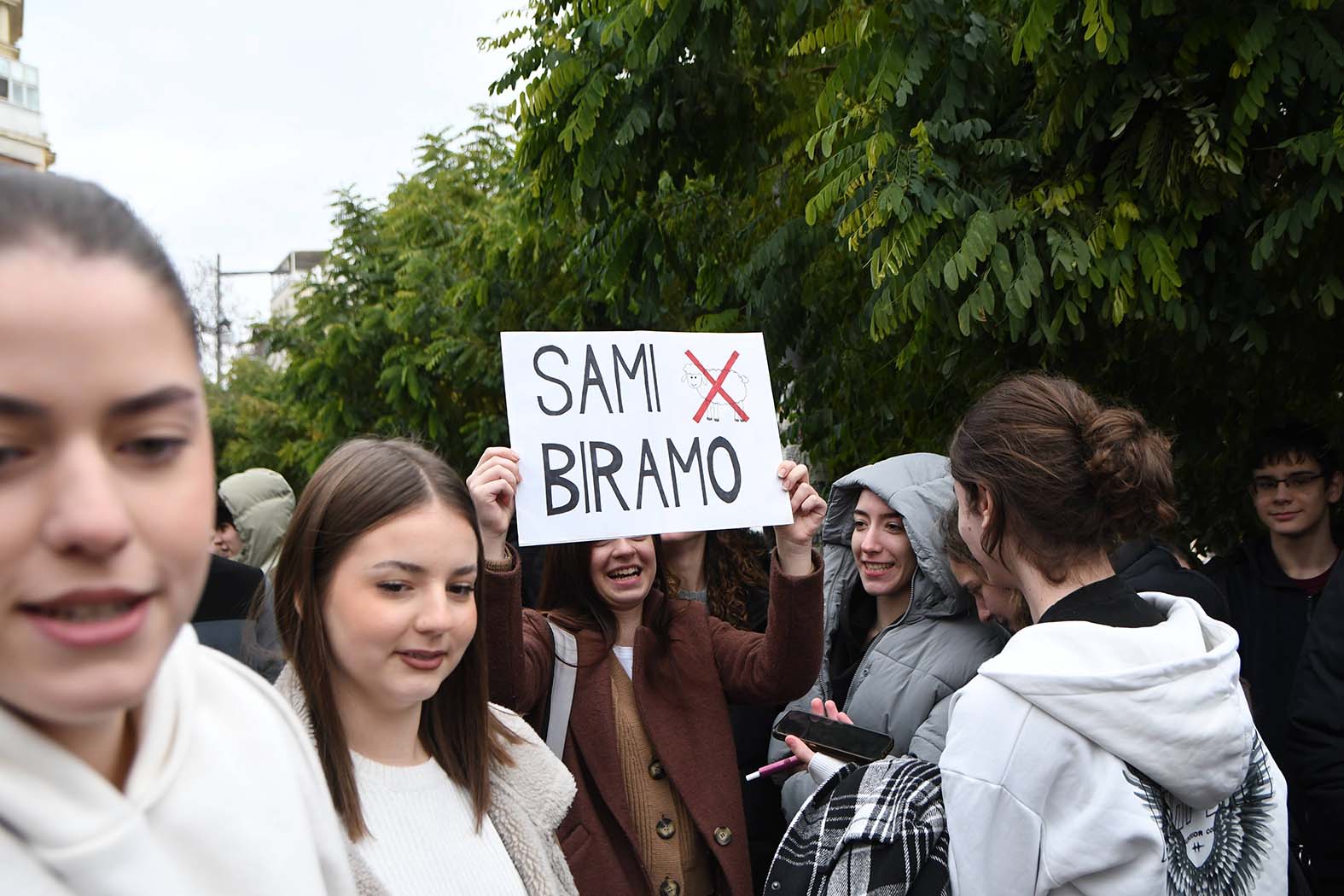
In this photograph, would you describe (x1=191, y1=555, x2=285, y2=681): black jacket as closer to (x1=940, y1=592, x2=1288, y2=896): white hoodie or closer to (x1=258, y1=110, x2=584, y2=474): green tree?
(x1=940, y1=592, x2=1288, y2=896): white hoodie

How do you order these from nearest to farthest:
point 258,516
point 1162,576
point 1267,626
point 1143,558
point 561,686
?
point 561,686, point 1162,576, point 1143,558, point 1267,626, point 258,516

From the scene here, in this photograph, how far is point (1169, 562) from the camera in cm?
390

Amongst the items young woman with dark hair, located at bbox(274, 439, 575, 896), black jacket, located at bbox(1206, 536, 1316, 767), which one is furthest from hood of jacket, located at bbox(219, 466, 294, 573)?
black jacket, located at bbox(1206, 536, 1316, 767)

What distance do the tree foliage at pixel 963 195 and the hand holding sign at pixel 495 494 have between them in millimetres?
2087

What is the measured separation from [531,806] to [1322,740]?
83.3 inches

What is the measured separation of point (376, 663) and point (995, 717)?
109 centimetres

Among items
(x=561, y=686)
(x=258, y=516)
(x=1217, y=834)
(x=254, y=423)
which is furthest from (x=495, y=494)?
(x=254, y=423)

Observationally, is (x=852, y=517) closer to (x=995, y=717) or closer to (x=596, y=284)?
(x=995, y=717)

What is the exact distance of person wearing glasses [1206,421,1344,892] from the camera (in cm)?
437

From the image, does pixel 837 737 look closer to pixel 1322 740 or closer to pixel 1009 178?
pixel 1322 740

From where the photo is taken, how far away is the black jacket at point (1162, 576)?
12.4 ft

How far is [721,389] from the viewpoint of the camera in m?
3.13

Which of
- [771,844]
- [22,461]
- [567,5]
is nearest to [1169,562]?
[771,844]

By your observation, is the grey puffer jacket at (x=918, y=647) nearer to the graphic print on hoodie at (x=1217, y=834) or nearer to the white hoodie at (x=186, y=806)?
the graphic print on hoodie at (x=1217, y=834)
